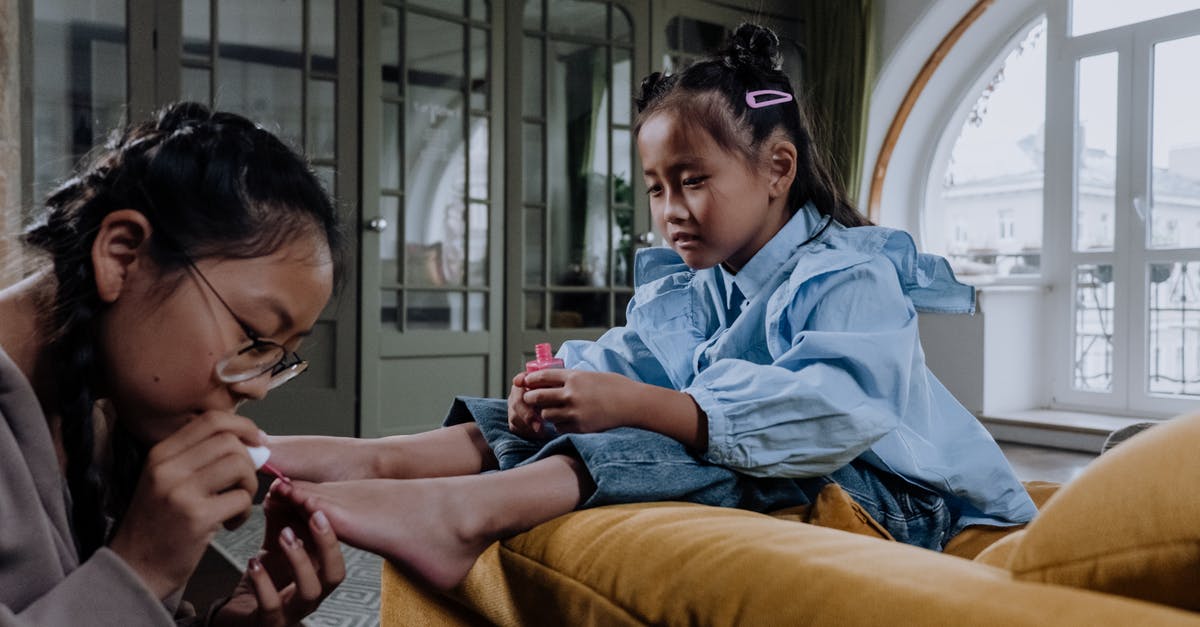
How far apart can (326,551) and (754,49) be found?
1.07 meters

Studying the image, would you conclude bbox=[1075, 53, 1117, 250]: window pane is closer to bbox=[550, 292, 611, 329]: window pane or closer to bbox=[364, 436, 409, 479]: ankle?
bbox=[550, 292, 611, 329]: window pane

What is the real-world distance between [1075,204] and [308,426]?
3.59 m

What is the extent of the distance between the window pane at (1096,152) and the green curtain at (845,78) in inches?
38.9

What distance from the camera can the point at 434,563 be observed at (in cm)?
96

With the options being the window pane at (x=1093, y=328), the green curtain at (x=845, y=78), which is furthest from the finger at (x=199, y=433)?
the window pane at (x=1093, y=328)

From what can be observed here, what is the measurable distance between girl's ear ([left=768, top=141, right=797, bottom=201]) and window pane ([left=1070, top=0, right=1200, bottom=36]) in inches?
138

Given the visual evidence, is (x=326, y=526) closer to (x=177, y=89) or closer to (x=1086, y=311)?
(x=177, y=89)

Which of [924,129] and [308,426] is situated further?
[924,129]

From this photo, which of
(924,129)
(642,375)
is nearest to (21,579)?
(642,375)

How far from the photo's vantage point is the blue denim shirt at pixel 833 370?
3.55 ft

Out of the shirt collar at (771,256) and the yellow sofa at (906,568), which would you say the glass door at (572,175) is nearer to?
the shirt collar at (771,256)

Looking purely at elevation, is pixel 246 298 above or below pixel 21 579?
above

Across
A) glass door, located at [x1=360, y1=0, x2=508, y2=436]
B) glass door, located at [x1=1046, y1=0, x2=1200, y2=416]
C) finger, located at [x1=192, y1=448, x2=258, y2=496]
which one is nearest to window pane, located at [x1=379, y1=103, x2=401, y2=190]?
glass door, located at [x1=360, y1=0, x2=508, y2=436]

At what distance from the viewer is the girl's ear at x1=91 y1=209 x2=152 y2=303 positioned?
2.42 ft
